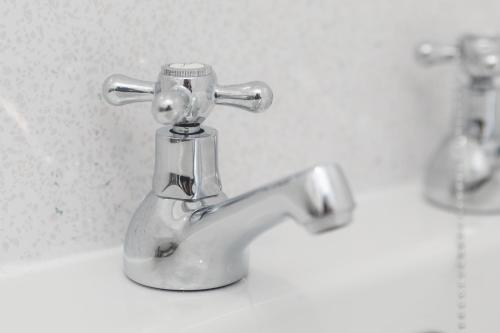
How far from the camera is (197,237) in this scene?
1.60 ft

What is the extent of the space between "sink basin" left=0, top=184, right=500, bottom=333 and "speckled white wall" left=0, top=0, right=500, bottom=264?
36mm

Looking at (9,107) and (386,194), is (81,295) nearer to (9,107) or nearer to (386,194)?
(9,107)

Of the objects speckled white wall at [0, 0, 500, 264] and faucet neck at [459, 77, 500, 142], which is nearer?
speckled white wall at [0, 0, 500, 264]

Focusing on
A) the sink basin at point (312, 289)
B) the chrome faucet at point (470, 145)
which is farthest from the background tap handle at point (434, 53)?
the sink basin at point (312, 289)

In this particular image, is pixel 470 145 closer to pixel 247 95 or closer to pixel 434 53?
pixel 434 53

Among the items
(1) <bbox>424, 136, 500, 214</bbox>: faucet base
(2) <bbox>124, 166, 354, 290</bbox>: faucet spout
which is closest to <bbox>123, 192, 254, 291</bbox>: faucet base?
(2) <bbox>124, 166, 354, 290</bbox>: faucet spout

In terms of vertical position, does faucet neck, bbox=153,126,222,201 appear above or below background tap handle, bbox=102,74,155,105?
below

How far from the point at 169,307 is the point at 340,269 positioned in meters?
0.14

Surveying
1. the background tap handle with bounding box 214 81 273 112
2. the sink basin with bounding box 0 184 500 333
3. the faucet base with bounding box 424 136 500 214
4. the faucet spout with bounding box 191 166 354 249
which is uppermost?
the background tap handle with bounding box 214 81 273 112

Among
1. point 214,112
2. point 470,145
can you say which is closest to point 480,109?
point 470,145

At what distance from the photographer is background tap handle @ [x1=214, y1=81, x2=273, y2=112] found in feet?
1.56

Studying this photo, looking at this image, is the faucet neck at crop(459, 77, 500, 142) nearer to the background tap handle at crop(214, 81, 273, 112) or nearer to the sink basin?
the sink basin

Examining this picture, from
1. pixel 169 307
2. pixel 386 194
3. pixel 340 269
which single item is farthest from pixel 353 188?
pixel 169 307

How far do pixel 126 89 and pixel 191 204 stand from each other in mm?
82
